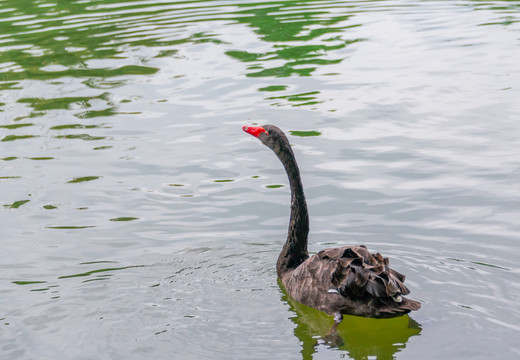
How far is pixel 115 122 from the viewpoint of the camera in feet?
38.0

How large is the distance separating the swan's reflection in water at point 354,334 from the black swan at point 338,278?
117mm

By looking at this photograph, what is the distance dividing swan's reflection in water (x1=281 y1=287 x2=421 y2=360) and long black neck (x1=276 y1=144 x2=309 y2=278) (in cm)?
55

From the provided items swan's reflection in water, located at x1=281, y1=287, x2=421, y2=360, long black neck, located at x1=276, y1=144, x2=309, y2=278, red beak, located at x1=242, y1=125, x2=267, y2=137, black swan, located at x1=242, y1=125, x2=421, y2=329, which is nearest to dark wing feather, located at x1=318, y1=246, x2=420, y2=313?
black swan, located at x1=242, y1=125, x2=421, y2=329

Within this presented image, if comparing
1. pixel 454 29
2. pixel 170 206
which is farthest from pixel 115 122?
pixel 454 29

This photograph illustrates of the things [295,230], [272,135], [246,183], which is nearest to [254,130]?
[272,135]

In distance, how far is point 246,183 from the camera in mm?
9203

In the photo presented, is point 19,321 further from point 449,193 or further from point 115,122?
point 115,122

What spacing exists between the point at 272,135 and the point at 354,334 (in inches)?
71.7

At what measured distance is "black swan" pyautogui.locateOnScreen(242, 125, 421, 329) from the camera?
5652mm

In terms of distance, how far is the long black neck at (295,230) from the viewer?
6.93 m

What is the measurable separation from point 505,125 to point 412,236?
3532 millimetres

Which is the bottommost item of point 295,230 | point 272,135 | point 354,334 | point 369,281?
point 354,334

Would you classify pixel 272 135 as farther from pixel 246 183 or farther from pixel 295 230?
pixel 246 183

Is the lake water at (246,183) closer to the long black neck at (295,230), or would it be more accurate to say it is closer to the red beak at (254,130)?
the long black neck at (295,230)
